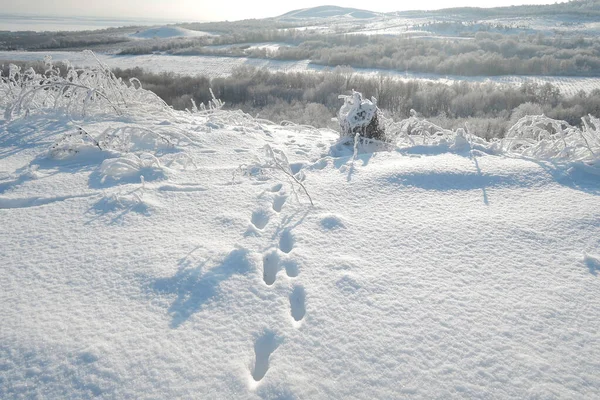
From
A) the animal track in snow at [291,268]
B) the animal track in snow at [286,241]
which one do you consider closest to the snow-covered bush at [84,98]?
the animal track in snow at [286,241]

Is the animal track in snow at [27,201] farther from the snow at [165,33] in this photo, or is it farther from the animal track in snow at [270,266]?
the snow at [165,33]

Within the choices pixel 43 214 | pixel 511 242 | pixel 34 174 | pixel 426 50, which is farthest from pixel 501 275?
pixel 426 50

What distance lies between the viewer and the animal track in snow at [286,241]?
93.7 inches

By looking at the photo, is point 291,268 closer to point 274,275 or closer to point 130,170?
point 274,275

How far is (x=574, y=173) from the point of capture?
3.17 m

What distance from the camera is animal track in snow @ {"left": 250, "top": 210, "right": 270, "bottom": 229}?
8.79 ft

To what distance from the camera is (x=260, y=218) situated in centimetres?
276

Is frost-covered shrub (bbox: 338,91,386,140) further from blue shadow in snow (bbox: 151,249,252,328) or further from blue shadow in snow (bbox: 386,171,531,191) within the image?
blue shadow in snow (bbox: 151,249,252,328)

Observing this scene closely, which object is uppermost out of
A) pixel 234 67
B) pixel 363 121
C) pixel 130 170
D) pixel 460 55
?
pixel 460 55

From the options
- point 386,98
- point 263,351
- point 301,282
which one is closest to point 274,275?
point 301,282

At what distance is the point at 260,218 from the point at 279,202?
0.30 meters

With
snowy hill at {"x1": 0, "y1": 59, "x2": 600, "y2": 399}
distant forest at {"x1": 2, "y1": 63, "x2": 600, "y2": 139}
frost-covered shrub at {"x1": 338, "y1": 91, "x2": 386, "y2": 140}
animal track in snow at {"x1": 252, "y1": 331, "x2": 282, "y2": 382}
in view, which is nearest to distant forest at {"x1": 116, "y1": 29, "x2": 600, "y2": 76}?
distant forest at {"x1": 2, "y1": 63, "x2": 600, "y2": 139}

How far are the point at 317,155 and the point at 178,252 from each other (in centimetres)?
236

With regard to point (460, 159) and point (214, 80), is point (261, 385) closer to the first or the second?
point (460, 159)
